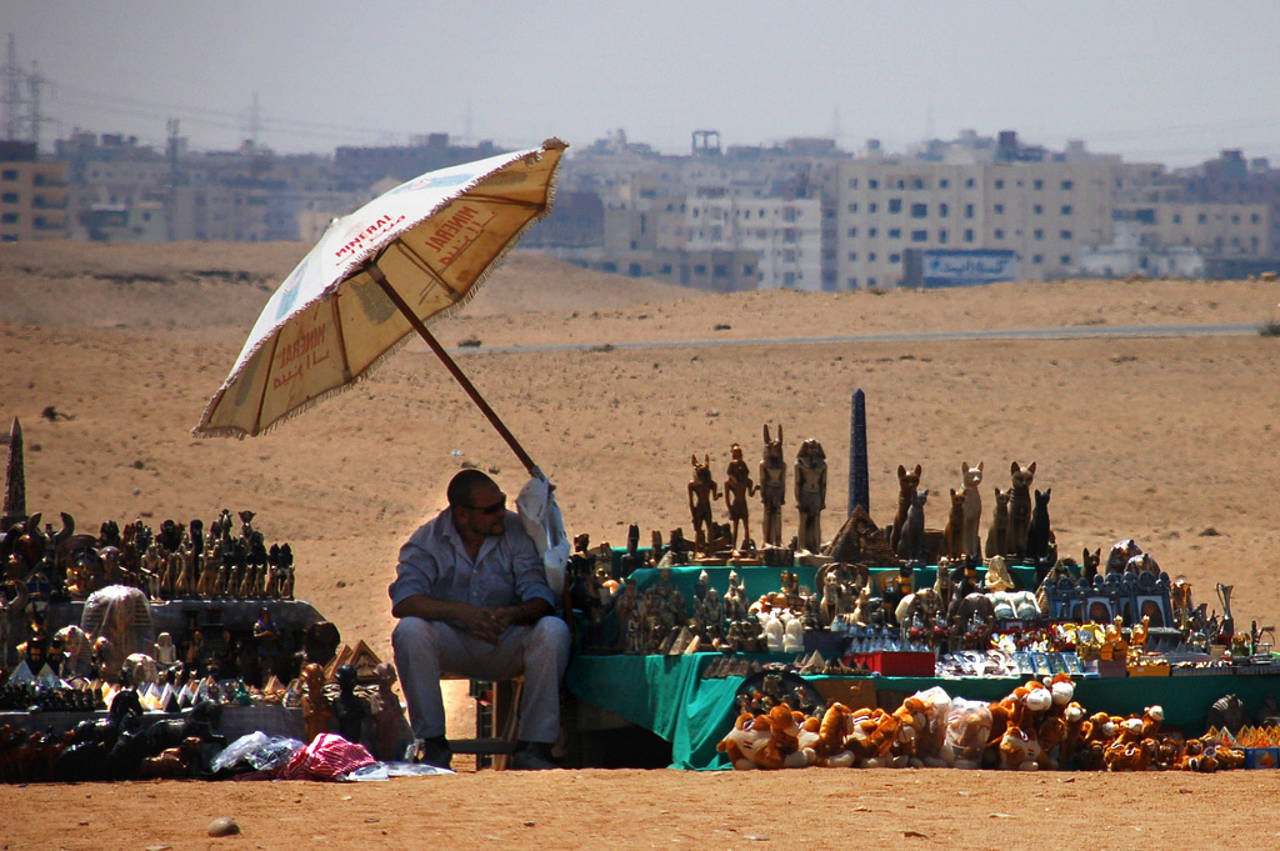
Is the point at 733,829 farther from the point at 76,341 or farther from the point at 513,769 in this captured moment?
the point at 76,341

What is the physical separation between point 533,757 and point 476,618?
71cm

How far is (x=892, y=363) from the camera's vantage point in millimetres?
26875

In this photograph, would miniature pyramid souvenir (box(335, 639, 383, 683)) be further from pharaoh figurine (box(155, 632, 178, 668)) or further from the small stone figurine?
pharaoh figurine (box(155, 632, 178, 668))

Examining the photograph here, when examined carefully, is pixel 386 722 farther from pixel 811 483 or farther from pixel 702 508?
pixel 811 483

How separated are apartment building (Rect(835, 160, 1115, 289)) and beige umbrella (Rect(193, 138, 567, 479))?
94.5 metres

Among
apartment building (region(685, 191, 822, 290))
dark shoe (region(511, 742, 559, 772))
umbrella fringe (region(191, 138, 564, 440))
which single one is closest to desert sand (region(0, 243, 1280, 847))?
dark shoe (region(511, 742, 559, 772))

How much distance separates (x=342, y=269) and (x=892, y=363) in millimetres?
19786

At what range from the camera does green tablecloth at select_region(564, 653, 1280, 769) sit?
25.7ft

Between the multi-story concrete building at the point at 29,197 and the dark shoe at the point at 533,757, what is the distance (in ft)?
298

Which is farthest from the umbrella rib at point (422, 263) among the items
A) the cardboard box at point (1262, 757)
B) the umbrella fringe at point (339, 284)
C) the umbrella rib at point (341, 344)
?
the cardboard box at point (1262, 757)

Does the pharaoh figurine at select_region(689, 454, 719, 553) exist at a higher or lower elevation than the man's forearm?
higher

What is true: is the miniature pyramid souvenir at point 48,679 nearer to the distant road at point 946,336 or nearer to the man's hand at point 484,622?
the man's hand at point 484,622

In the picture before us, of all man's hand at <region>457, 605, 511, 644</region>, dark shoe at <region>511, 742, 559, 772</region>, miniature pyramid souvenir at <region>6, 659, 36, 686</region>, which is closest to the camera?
miniature pyramid souvenir at <region>6, 659, 36, 686</region>

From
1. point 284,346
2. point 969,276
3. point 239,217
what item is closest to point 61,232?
point 239,217
